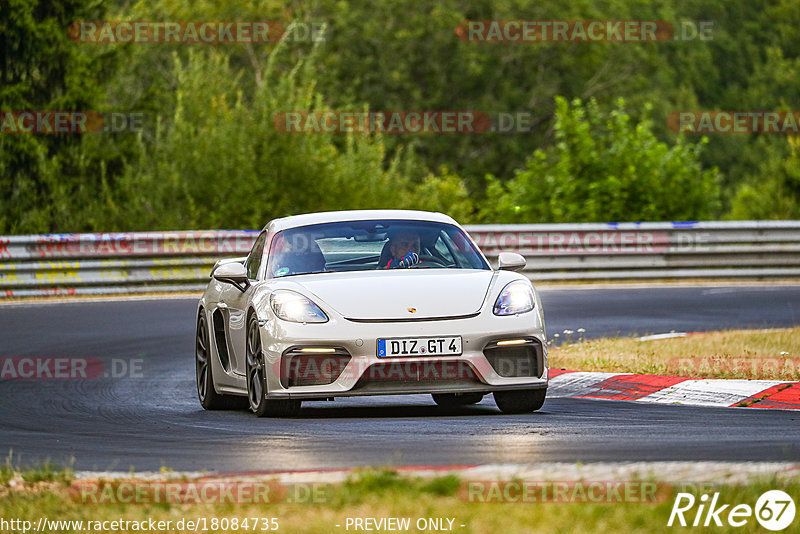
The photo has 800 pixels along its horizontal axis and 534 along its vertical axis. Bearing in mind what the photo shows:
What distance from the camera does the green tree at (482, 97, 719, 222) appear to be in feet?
99.0

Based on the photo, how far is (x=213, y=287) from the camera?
1151cm

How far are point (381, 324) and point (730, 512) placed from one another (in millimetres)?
4128

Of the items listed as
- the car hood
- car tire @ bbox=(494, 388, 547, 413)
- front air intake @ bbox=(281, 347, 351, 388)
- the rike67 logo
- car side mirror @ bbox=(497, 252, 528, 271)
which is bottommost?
car tire @ bbox=(494, 388, 547, 413)

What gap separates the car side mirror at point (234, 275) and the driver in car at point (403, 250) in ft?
3.13

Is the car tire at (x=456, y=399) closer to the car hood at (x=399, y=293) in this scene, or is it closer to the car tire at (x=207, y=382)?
the car hood at (x=399, y=293)

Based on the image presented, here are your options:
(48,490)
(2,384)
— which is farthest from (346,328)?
(2,384)

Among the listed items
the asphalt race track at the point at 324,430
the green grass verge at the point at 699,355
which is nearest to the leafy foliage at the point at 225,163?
the asphalt race track at the point at 324,430

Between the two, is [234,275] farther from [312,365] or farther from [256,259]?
[312,365]

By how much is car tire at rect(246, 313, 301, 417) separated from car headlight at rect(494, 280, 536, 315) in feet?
4.57

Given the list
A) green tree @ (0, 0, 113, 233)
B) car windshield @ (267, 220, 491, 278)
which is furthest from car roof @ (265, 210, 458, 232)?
green tree @ (0, 0, 113, 233)

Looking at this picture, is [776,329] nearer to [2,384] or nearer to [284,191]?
[2,384]

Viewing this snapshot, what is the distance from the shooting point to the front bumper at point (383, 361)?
9.24 metres

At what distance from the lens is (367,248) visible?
1042 centimetres

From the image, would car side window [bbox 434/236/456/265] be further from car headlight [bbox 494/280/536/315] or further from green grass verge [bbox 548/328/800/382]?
green grass verge [bbox 548/328/800/382]
